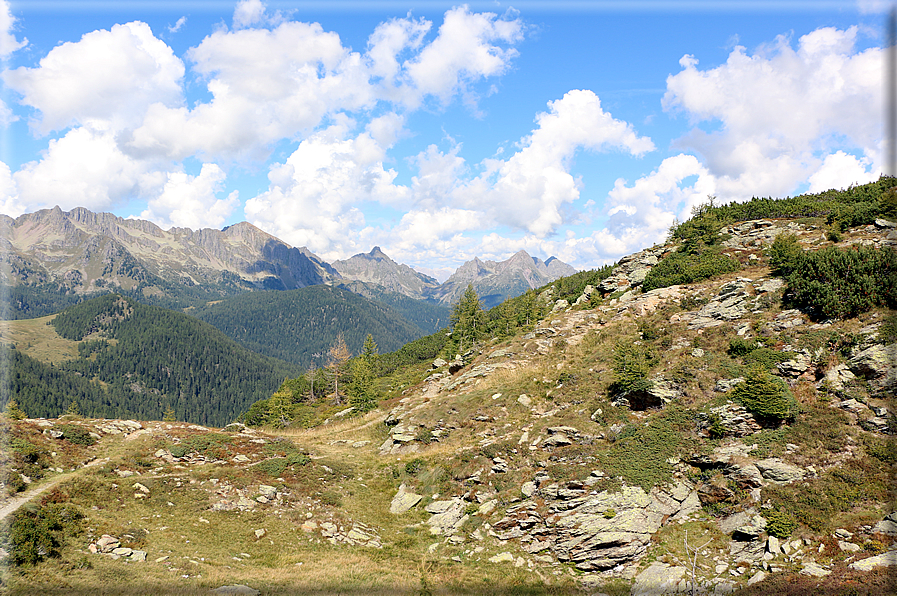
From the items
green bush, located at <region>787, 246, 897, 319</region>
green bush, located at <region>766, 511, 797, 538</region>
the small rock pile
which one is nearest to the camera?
green bush, located at <region>766, 511, 797, 538</region>

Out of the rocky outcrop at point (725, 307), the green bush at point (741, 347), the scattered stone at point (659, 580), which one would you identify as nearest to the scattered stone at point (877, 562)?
the scattered stone at point (659, 580)

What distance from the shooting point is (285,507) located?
25.3 metres

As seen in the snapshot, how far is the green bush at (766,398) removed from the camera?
830 inches

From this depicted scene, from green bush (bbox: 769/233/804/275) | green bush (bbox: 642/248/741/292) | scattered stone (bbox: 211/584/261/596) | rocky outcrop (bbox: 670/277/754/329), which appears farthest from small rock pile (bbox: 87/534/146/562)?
green bush (bbox: 642/248/741/292)

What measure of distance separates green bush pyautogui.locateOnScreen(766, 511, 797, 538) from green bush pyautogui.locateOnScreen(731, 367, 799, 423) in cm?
616

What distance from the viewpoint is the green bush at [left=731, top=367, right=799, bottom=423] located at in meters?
21.1

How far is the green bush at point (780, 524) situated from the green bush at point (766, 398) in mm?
6161

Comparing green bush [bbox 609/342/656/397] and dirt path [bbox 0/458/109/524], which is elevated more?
green bush [bbox 609/342/656/397]

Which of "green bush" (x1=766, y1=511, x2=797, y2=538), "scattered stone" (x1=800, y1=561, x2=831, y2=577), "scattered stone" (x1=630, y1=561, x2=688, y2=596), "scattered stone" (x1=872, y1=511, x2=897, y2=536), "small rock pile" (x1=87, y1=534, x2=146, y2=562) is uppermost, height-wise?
"scattered stone" (x1=872, y1=511, x2=897, y2=536)

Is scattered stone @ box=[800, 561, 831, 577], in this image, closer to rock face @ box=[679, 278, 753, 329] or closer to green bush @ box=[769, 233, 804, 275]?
rock face @ box=[679, 278, 753, 329]

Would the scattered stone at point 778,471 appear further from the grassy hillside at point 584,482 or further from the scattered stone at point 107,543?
the scattered stone at point 107,543

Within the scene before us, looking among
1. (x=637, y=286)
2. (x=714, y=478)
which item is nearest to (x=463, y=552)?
(x=714, y=478)

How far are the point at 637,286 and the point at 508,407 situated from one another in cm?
3034

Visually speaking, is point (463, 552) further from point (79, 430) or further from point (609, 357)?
point (79, 430)
